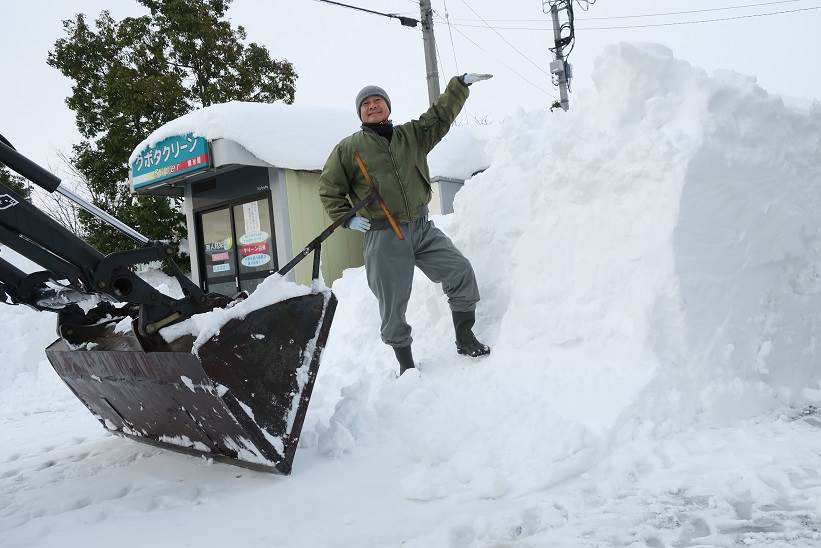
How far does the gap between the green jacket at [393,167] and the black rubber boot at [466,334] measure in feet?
2.29

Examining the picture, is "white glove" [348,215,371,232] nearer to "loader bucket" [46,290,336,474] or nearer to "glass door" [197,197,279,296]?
"loader bucket" [46,290,336,474]

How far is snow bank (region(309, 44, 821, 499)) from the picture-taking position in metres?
2.71

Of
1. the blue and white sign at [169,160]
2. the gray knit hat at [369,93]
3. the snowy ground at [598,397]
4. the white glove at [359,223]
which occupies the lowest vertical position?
the snowy ground at [598,397]

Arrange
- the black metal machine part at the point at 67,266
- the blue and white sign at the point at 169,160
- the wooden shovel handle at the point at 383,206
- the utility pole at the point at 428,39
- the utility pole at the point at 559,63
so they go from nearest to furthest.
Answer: the black metal machine part at the point at 67,266 < the wooden shovel handle at the point at 383,206 < the blue and white sign at the point at 169,160 < the utility pole at the point at 428,39 < the utility pole at the point at 559,63

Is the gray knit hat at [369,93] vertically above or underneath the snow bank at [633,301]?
above

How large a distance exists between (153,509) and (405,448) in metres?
1.16

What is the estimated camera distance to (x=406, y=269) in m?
3.57

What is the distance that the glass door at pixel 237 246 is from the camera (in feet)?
32.3

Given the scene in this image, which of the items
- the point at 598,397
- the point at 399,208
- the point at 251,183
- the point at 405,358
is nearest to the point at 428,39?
the point at 251,183

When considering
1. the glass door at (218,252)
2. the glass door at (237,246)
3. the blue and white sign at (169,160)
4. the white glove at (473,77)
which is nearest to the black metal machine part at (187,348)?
the white glove at (473,77)

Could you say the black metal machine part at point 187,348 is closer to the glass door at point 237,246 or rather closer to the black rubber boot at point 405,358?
the black rubber boot at point 405,358

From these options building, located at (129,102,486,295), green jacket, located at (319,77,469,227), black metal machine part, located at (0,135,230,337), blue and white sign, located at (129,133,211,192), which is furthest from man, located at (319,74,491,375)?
blue and white sign, located at (129,133,211,192)

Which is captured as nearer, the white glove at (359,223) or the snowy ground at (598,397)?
the snowy ground at (598,397)

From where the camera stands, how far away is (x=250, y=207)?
995 centimetres
